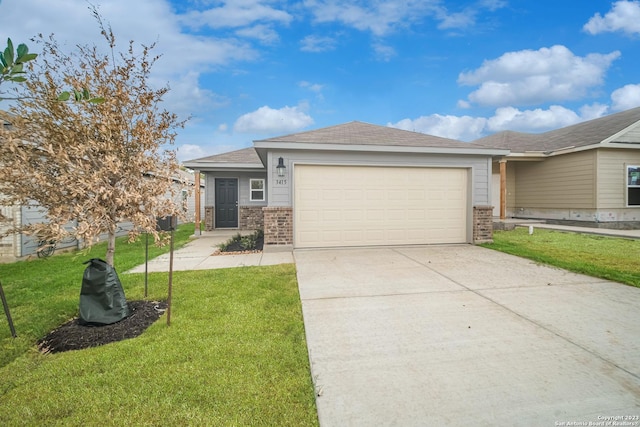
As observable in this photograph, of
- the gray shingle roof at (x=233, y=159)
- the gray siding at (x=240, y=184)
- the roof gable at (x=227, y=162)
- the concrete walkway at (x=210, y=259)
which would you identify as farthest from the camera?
the gray siding at (x=240, y=184)

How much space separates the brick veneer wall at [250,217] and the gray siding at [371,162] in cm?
511

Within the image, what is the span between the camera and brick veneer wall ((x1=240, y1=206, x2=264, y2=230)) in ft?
39.6

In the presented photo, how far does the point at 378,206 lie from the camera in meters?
7.66

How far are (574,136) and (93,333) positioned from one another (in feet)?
57.2

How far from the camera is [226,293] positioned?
406 cm

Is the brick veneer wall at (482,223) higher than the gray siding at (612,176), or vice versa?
the gray siding at (612,176)

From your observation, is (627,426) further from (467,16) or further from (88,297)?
(467,16)

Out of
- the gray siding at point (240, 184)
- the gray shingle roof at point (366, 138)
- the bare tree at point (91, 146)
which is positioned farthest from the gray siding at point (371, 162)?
the gray siding at point (240, 184)

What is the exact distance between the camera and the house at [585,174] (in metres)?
10.9

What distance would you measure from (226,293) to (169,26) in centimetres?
660

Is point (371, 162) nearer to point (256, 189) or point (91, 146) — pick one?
point (91, 146)

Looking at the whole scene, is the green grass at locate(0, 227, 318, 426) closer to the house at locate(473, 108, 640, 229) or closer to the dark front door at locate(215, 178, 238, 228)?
the dark front door at locate(215, 178, 238, 228)

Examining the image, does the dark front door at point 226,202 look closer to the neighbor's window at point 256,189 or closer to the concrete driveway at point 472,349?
the neighbor's window at point 256,189

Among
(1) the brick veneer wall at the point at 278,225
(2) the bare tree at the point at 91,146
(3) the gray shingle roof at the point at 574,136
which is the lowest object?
(1) the brick veneer wall at the point at 278,225
